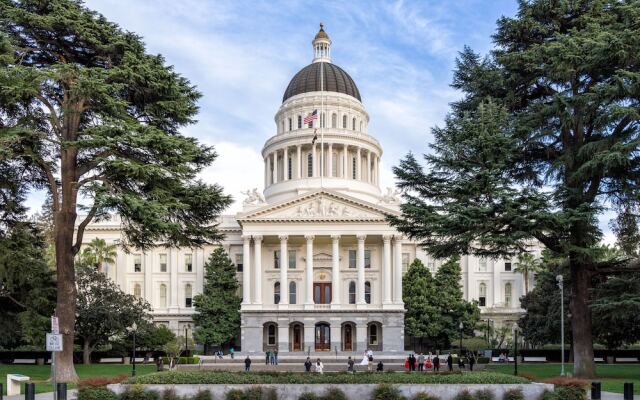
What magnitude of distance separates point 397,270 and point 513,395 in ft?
169

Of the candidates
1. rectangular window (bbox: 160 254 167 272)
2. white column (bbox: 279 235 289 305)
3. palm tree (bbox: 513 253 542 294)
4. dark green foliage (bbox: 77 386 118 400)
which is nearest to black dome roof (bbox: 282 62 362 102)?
rectangular window (bbox: 160 254 167 272)

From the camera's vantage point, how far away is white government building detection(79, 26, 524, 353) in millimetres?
74000

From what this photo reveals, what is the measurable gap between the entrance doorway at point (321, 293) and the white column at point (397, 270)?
6866 millimetres

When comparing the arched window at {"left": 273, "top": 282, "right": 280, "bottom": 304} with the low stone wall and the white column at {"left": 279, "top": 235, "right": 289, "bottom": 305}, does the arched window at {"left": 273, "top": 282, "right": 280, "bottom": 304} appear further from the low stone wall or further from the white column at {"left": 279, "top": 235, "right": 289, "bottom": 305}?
the low stone wall

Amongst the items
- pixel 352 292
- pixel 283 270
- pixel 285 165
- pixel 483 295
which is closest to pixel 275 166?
pixel 285 165

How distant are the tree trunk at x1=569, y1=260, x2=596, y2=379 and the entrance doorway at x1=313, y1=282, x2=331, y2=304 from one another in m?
43.2

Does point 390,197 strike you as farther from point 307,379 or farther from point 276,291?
point 307,379

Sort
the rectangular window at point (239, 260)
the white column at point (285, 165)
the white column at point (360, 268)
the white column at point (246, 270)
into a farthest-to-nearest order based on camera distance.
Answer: the white column at point (285, 165), the rectangular window at point (239, 260), the white column at point (246, 270), the white column at point (360, 268)

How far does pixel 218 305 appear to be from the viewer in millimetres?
75250

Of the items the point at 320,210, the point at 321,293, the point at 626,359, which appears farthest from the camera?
the point at 321,293

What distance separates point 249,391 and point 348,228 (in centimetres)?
5169

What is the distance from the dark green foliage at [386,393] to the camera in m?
23.7

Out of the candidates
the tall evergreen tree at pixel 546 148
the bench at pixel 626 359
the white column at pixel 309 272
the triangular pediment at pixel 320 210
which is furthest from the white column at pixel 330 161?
the tall evergreen tree at pixel 546 148

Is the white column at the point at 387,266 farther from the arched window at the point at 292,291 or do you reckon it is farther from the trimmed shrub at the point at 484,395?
the trimmed shrub at the point at 484,395
